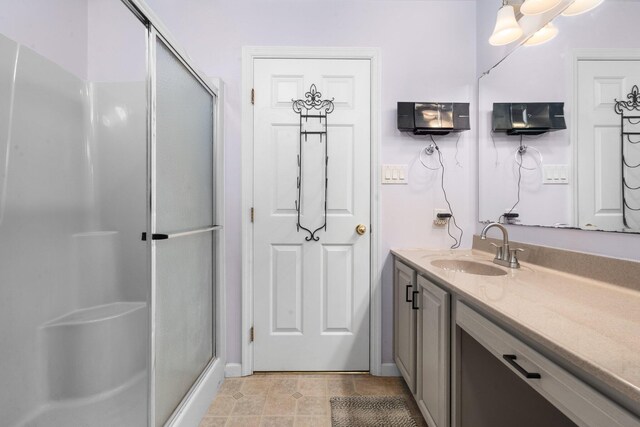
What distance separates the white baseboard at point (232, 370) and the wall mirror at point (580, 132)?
6.47 feet

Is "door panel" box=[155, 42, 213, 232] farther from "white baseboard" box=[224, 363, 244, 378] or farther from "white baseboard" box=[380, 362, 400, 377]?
"white baseboard" box=[380, 362, 400, 377]

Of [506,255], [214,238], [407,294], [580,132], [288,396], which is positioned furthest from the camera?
[214,238]

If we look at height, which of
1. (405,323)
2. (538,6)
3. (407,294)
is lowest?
(405,323)

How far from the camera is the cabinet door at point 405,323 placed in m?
1.51

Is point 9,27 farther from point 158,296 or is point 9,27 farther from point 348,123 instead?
point 348,123

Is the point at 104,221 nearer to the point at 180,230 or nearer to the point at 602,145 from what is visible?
the point at 180,230

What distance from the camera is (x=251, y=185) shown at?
1878mm

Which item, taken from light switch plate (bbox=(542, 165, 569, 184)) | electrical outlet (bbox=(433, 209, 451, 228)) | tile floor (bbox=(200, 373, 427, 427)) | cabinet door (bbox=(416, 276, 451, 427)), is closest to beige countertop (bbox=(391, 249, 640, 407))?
cabinet door (bbox=(416, 276, 451, 427))

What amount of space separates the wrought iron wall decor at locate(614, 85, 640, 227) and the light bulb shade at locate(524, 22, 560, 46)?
1.82ft

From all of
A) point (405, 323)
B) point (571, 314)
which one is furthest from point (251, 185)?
point (571, 314)

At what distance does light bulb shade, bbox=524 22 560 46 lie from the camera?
1351 mm

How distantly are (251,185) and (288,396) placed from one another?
4.39 ft

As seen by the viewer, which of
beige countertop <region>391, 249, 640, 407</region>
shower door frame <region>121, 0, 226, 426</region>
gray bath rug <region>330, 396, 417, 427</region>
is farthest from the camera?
gray bath rug <region>330, 396, 417, 427</region>

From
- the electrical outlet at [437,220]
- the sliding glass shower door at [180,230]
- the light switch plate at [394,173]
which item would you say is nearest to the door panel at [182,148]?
the sliding glass shower door at [180,230]
